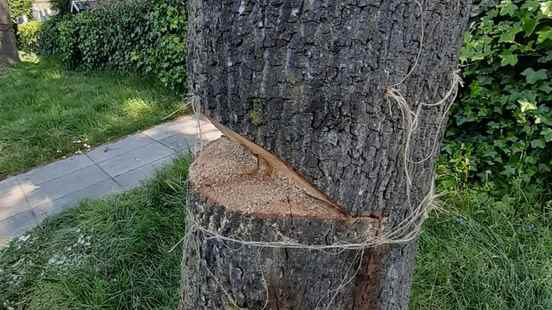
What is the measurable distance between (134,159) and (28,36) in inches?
400

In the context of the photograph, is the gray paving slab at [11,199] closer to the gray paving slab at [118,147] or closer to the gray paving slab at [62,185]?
the gray paving slab at [62,185]

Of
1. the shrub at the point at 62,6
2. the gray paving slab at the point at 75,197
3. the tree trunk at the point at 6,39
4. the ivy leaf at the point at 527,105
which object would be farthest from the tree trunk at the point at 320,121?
the shrub at the point at 62,6

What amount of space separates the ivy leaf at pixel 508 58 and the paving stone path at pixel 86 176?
91.3 inches

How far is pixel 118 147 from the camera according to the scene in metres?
4.42

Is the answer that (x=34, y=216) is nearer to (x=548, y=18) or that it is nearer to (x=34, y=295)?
(x=34, y=295)

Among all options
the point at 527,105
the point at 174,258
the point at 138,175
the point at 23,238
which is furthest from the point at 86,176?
the point at 527,105

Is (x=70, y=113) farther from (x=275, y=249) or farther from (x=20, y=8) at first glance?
(x=20, y=8)

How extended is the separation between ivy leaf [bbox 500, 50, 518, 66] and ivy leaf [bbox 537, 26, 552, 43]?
0.49ft

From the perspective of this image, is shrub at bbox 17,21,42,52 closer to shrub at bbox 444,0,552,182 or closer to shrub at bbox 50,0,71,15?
shrub at bbox 50,0,71,15

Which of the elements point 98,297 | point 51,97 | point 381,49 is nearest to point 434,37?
point 381,49

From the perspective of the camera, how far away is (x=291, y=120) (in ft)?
2.88

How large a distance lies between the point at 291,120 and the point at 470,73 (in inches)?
83.1

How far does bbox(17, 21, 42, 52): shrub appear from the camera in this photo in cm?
1123

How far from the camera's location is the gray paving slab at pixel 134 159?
3.91 metres
